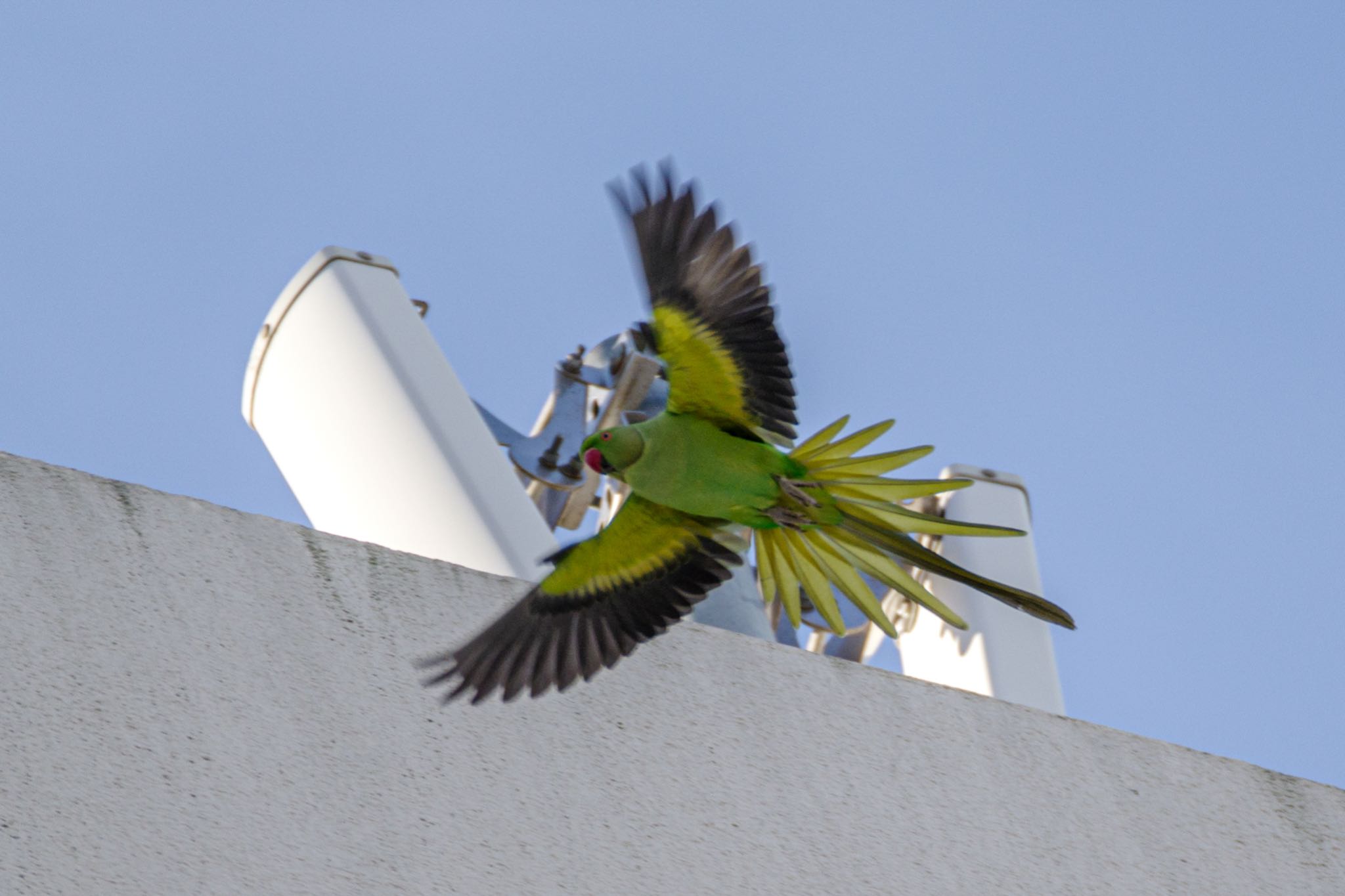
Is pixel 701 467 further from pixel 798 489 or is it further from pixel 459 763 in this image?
pixel 459 763

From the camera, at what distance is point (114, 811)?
2.99m

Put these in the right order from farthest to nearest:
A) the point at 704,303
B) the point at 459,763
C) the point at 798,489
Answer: the point at 798,489 < the point at 704,303 < the point at 459,763

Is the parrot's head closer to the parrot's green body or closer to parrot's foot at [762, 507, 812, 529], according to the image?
the parrot's green body

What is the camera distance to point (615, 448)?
3.76m

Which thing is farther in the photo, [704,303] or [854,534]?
[854,534]

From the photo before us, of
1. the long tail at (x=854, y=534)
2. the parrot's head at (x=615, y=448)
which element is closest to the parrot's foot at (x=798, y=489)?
the long tail at (x=854, y=534)

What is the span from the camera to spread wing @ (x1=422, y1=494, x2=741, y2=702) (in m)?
3.62

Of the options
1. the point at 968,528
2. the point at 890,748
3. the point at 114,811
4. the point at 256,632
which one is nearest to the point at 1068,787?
the point at 890,748

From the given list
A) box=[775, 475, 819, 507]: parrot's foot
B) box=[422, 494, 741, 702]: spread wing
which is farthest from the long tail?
box=[422, 494, 741, 702]: spread wing

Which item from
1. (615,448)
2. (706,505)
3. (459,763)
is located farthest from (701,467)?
(459,763)

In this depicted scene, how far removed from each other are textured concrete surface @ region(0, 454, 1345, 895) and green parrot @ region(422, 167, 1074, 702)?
0.10 metres

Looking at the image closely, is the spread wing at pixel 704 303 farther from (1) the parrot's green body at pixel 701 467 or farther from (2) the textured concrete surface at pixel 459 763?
(2) the textured concrete surface at pixel 459 763

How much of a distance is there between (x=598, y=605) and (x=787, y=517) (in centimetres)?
50

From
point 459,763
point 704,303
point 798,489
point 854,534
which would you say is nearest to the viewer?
point 459,763
